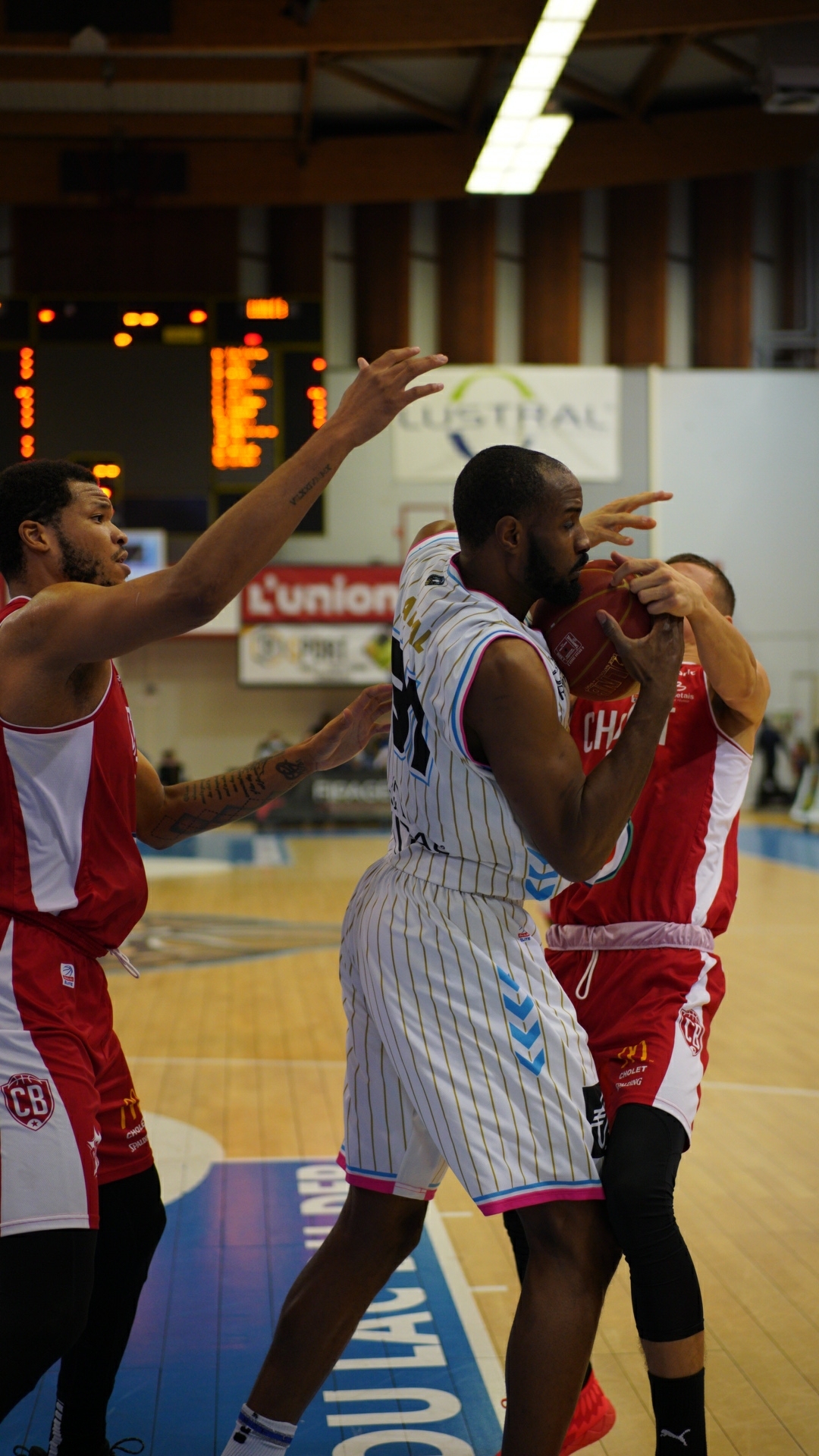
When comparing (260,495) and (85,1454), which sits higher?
(260,495)

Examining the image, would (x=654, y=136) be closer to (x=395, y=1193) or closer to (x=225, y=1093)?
(x=225, y=1093)

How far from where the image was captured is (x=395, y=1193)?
232 cm

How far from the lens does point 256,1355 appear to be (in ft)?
9.98

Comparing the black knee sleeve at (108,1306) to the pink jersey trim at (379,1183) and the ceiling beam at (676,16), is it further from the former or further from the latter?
the ceiling beam at (676,16)

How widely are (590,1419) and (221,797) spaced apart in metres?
A: 1.48

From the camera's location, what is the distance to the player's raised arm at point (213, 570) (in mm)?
2006

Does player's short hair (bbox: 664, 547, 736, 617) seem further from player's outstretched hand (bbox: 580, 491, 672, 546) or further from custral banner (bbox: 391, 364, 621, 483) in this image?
custral banner (bbox: 391, 364, 621, 483)

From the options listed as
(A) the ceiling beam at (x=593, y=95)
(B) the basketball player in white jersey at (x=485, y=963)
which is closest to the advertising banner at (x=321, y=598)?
(A) the ceiling beam at (x=593, y=95)

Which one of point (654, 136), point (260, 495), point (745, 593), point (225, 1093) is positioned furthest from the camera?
point (745, 593)

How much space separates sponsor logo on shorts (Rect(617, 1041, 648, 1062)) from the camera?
96.0 inches

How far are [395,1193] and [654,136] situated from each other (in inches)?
698

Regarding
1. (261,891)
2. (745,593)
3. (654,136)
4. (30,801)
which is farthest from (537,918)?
(654,136)

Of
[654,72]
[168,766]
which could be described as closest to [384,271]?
[654,72]

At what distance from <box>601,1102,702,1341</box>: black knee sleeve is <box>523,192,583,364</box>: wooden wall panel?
57.4 ft
